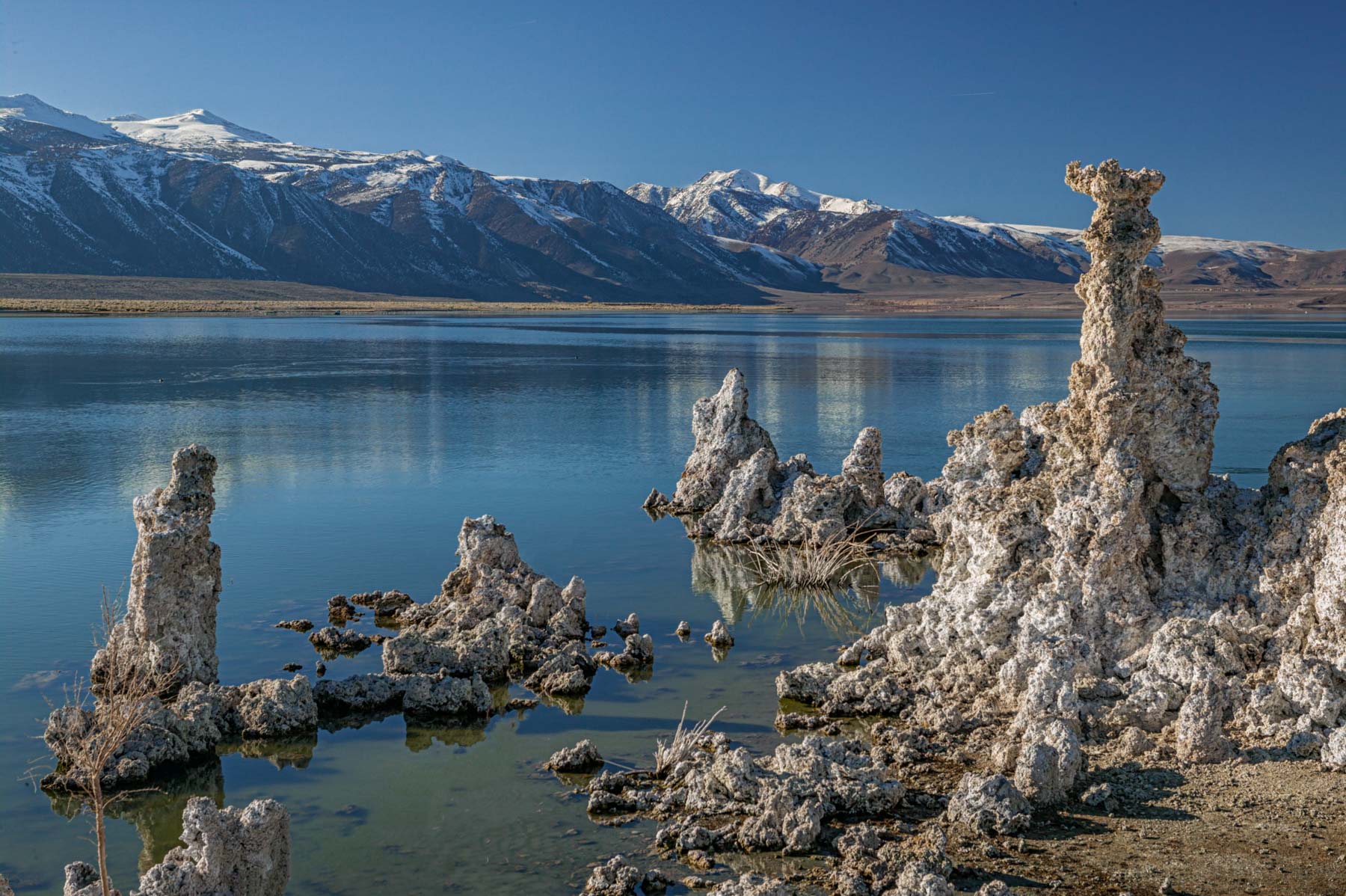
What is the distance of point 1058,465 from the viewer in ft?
39.3

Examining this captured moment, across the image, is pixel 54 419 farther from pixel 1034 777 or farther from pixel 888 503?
pixel 1034 777

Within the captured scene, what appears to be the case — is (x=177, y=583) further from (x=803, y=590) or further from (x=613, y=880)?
(x=803, y=590)

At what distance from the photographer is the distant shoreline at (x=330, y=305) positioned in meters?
115

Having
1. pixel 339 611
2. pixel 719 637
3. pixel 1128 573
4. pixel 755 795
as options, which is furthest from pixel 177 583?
pixel 1128 573

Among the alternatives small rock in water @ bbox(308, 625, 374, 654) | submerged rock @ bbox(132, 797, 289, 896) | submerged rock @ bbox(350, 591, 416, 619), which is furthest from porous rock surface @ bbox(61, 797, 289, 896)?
submerged rock @ bbox(350, 591, 416, 619)

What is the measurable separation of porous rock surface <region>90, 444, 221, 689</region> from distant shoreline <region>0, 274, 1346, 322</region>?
9117cm

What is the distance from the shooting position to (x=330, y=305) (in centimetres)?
14312

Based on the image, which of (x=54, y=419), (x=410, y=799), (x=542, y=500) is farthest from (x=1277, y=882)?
(x=54, y=419)

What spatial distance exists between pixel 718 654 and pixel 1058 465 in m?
4.16

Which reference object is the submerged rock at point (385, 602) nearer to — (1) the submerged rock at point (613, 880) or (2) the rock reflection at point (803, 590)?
(2) the rock reflection at point (803, 590)

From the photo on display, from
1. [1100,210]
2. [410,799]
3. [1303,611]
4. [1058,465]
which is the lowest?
[410,799]

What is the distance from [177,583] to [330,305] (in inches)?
5424

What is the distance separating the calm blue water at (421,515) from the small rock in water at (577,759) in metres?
0.30

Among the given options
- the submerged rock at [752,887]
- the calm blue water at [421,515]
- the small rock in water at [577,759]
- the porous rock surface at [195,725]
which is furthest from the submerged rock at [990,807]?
the porous rock surface at [195,725]
